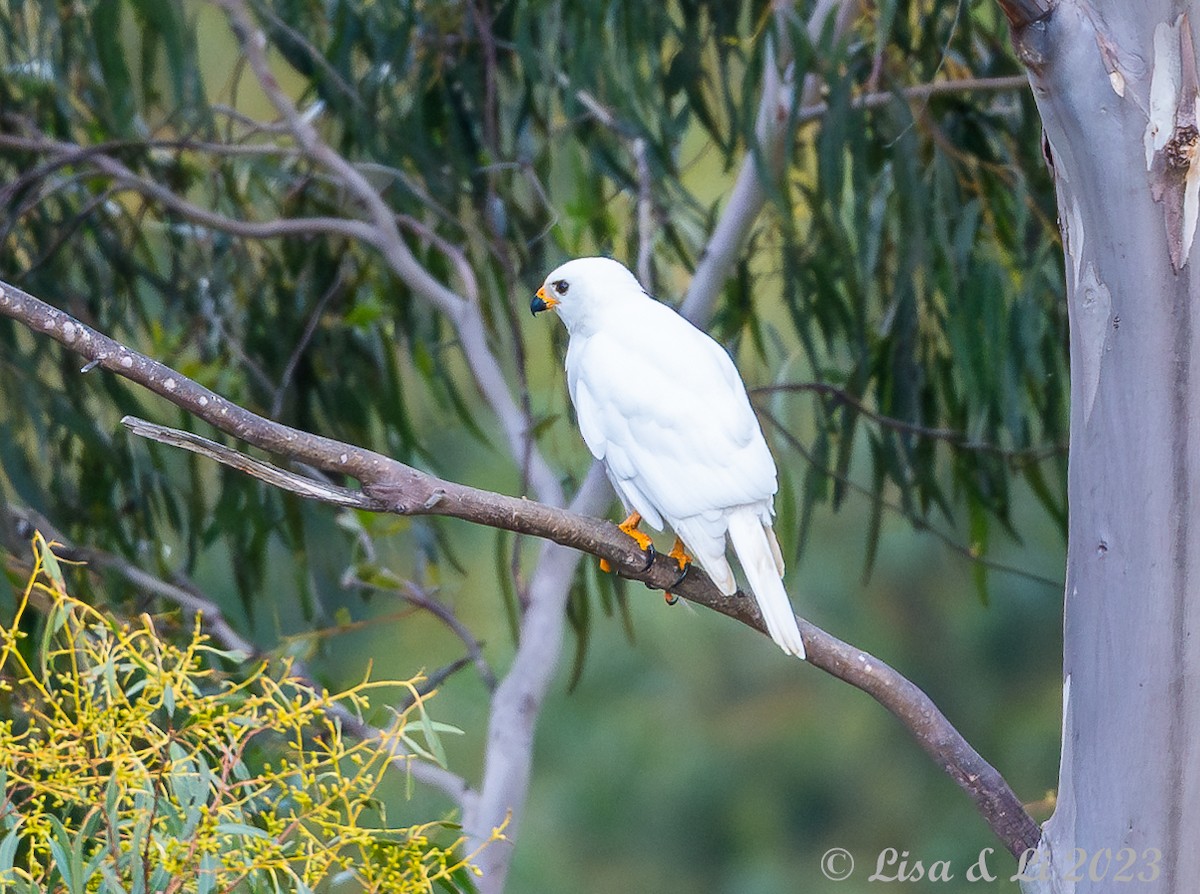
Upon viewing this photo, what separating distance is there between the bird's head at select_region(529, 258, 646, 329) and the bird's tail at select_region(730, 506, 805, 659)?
38cm

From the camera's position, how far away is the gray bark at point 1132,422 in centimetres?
98

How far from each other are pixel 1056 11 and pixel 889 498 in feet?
11.8

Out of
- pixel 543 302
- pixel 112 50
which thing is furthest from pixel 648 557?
pixel 112 50

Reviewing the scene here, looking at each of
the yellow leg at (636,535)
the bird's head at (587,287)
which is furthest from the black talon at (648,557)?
the bird's head at (587,287)

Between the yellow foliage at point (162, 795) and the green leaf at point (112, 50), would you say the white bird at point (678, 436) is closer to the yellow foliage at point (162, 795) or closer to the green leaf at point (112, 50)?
the yellow foliage at point (162, 795)

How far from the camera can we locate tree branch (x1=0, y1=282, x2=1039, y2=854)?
0.90 m

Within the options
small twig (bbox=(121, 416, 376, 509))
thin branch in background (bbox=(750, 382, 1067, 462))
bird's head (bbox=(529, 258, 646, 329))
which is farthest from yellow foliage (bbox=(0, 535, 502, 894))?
thin branch in background (bbox=(750, 382, 1067, 462))

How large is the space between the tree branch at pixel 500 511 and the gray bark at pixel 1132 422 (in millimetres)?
127

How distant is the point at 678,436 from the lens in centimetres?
124

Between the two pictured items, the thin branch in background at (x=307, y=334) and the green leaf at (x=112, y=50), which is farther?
the thin branch in background at (x=307, y=334)

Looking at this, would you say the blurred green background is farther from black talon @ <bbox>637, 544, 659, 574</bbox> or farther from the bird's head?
black talon @ <bbox>637, 544, 659, 574</bbox>

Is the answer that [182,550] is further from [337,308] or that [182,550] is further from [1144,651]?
[1144,651]

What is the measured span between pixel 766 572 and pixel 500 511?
9.5 inches

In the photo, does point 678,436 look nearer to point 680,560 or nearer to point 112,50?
point 680,560
